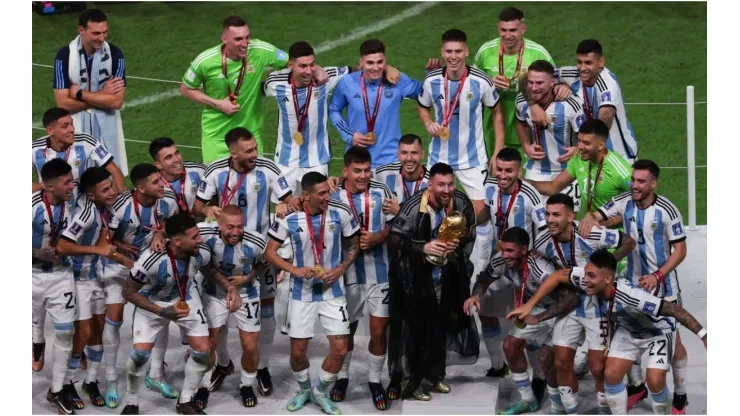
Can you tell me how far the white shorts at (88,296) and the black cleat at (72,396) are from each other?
506 mm

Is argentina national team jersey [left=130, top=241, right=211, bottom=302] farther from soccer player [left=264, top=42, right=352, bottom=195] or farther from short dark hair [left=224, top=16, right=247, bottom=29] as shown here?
short dark hair [left=224, top=16, right=247, bottom=29]

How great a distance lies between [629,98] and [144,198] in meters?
7.56

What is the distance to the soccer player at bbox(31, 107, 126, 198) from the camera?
499 inches

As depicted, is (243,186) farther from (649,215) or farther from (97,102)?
(649,215)

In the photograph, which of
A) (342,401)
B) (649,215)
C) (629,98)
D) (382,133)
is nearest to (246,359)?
(342,401)

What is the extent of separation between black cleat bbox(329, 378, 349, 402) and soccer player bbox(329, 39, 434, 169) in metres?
1.80

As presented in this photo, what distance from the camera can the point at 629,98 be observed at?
1839 cm

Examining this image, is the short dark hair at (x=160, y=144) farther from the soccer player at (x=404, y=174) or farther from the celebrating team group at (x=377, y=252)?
the soccer player at (x=404, y=174)

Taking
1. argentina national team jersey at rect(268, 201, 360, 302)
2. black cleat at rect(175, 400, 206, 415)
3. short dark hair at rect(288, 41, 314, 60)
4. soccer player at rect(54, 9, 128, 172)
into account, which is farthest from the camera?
soccer player at rect(54, 9, 128, 172)

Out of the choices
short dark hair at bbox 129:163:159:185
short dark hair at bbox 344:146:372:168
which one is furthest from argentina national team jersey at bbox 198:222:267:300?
short dark hair at bbox 344:146:372:168

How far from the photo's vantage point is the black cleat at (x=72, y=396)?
12359 millimetres

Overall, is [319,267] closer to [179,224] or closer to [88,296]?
[179,224]

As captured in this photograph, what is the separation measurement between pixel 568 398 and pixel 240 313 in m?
2.45

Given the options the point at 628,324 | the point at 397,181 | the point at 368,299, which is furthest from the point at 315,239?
the point at 628,324
